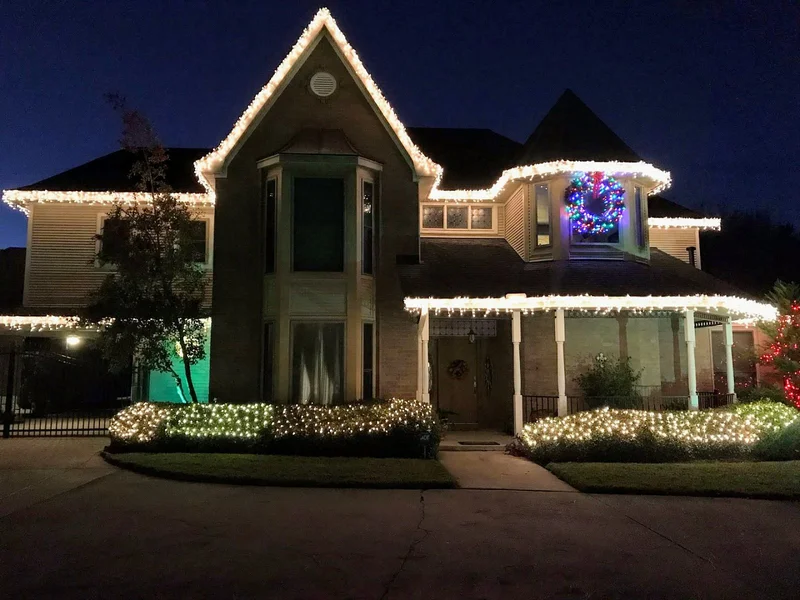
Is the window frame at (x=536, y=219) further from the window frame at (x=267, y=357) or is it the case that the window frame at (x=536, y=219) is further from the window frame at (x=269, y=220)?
the window frame at (x=267, y=357)

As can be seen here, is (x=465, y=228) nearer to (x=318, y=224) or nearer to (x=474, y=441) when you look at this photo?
(x=318, y=224)

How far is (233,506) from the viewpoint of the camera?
26.3 feet

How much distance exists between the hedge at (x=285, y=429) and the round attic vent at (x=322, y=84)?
748 centimetres

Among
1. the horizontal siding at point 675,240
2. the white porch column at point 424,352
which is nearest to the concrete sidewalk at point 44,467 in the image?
the white porch column at point 424,352

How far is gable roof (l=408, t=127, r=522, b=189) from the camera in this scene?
17109 millimetres

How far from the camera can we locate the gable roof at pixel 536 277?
13.2 meters

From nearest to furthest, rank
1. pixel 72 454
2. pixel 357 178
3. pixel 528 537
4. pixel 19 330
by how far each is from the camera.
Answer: pixel 528 537 → pixel 72 454 → pixel 357 178 → pixel 19 330

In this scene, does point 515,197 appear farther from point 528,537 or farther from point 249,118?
point 528,537

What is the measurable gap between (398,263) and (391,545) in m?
8.56

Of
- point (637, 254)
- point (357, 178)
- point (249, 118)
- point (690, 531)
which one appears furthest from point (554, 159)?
point (690, 531)

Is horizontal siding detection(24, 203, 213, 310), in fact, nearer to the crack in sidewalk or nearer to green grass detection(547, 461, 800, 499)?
the crack in sidewalk

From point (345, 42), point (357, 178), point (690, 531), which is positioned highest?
point (345, 42)

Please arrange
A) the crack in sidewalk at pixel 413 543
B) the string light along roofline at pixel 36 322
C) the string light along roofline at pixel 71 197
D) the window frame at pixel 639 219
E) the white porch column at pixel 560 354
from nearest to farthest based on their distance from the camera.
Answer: the crack in sidewalk at pixel 413 543 → the white porch column at pixel 560 354 → the string light along roofline at pixel 36 322 → the window frame at pixel 639 219 → the string light along roofline at pixel 71 197

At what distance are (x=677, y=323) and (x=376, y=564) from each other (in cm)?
1239
